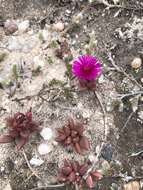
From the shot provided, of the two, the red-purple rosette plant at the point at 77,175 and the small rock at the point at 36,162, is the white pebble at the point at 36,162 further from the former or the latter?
the red-purple rosette plant at the point at 77,175

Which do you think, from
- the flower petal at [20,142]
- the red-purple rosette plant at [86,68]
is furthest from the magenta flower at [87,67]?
the flower petal at [20,142]

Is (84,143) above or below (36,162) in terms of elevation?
above

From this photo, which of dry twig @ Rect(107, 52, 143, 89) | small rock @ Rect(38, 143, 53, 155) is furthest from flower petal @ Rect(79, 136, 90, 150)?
dry twig @ Rect(107, 52, 143, 89)

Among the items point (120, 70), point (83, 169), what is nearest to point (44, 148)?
point (83, 169)

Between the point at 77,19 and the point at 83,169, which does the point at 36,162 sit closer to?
the point at 83,169

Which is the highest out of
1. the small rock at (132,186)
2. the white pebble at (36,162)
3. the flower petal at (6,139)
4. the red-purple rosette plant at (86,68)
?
the red-purple rosette plant at (86,68)

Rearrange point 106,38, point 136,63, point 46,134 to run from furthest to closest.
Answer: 1. point 106,38
2. point 136,63
3. point 46,134
